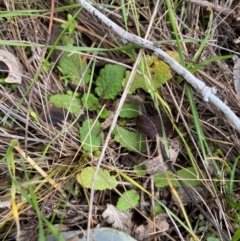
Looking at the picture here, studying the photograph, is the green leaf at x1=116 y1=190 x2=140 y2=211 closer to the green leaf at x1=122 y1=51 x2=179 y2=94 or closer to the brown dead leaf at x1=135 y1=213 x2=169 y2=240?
the brown dead leaf at x1=135 y1=213 x2=169 y2=240

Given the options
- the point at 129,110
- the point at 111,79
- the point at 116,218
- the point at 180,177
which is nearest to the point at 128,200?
the point at 116,218

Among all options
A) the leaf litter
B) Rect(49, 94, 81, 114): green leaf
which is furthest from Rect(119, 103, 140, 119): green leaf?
Rect(49, 94, 81, 114): green leaf

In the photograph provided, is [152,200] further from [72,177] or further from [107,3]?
[107,3]

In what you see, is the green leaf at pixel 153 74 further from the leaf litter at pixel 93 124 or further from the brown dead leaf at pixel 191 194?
the brown dead leaf at pixel 191 194

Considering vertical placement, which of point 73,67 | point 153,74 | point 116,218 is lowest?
point 116,218

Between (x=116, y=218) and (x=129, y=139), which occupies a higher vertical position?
(x=129, y=139)

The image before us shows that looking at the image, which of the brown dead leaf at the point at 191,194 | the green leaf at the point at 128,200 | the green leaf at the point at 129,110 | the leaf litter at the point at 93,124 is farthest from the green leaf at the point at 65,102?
the brown dead leaf at the point at 191,194

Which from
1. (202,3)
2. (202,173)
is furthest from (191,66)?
(202,173)

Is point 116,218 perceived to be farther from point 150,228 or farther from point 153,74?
point 153,74
